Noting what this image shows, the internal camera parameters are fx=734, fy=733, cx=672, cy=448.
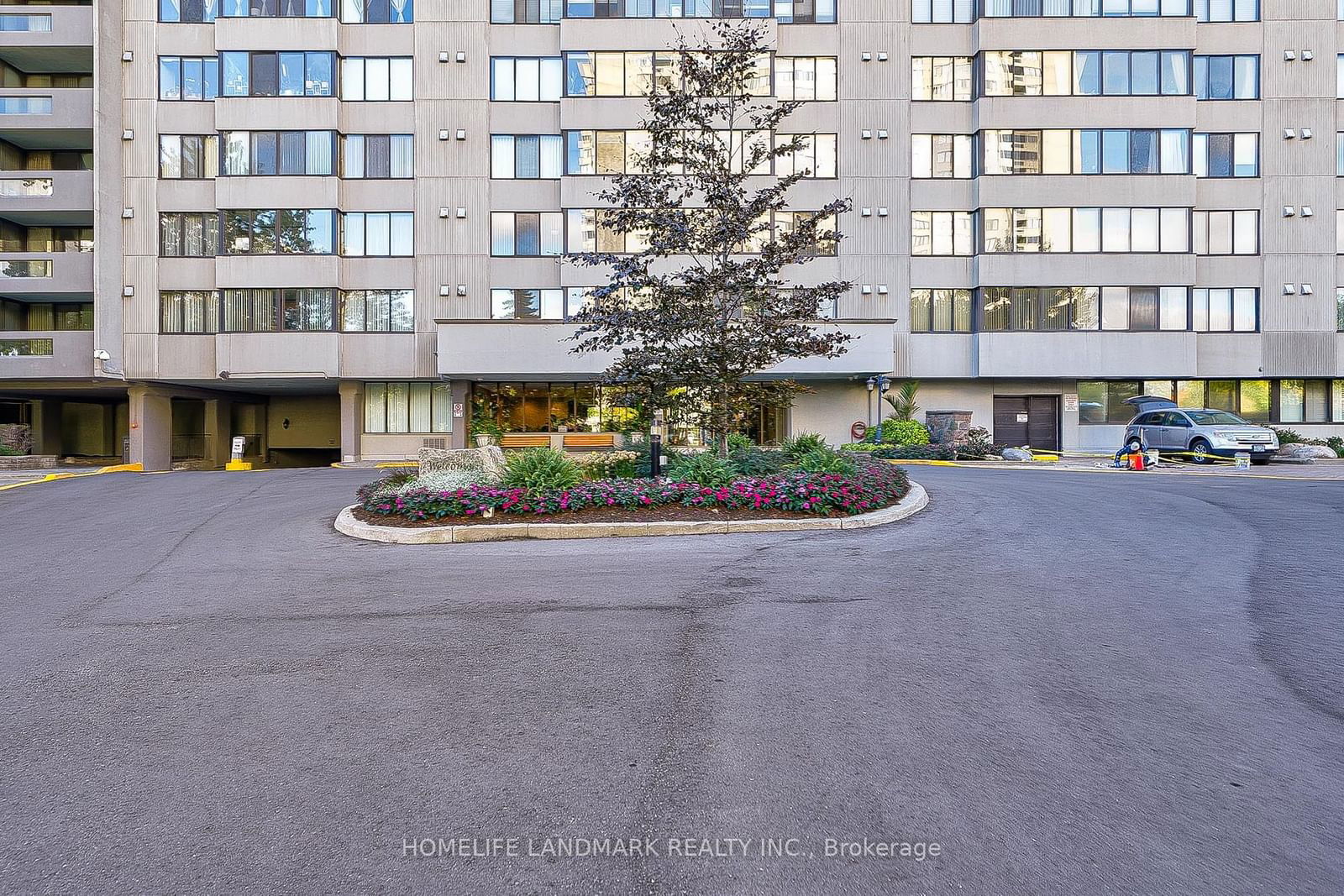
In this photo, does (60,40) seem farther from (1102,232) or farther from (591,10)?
(1102,232)

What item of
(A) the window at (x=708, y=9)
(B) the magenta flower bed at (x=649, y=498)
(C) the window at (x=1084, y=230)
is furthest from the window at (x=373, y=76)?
(B) the magenta flower bed at (x=649, y=498)

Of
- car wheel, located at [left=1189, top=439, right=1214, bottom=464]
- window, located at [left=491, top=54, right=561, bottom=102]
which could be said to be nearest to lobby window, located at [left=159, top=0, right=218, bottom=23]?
window, located at [left=491, top=54, right=561, bottom=102]

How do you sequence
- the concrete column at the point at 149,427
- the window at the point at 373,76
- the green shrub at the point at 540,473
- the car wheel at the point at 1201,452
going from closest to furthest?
the green shrub at the point at 540,473 < the car wheel at the point at 1201,452 < the window at the point at 373,76 < the concrete column at the point at 149,427

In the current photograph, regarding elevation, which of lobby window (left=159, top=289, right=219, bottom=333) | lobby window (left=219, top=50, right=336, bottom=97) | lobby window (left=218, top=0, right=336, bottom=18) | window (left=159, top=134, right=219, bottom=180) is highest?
lobby window (left=218, top=0, right=336, bottom=18)

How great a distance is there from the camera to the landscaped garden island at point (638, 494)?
1016 centimetres

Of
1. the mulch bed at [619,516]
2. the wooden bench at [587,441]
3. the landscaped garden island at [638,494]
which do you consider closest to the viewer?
the mulch bed at [619,516]

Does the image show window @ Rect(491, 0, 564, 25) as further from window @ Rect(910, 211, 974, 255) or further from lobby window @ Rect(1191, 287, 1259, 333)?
lobby window @ Rect(1191, 287, 1259, 333)

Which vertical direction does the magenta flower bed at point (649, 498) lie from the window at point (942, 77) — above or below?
below

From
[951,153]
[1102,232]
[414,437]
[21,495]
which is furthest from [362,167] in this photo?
[1102,232]

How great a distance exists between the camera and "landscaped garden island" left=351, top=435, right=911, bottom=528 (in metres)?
10.2

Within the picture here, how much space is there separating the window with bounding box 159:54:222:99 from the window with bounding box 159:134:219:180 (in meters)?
1.55

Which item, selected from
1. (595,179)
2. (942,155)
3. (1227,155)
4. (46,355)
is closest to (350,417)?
(46,355)

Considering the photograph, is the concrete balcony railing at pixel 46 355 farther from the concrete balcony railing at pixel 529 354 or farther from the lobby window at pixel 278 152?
the concrete balcony railing at pixel 529 354

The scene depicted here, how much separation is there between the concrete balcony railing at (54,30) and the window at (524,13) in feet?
48.6
